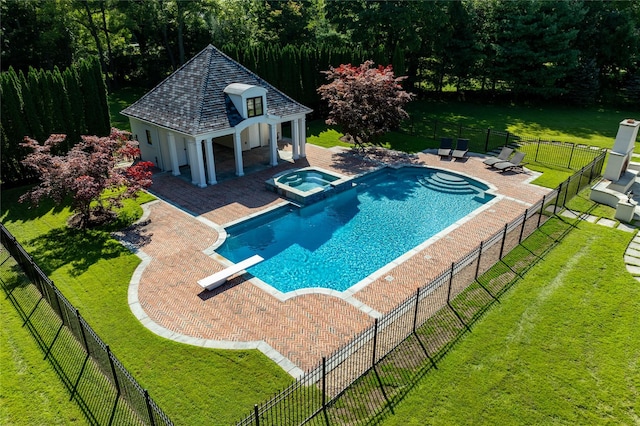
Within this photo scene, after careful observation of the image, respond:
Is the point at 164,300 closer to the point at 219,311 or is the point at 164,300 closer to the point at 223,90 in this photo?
the point at 219,311

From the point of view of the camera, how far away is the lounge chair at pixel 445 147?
1166 inches

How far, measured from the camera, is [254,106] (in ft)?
83.1

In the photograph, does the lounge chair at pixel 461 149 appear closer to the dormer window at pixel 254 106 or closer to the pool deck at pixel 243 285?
the pool deck at pixel 243 285

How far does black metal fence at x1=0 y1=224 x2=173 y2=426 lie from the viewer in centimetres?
1021

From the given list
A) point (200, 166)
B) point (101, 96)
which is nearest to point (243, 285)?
point (200, 166)

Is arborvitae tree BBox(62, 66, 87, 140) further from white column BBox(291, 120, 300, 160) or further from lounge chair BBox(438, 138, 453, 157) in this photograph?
lounge chair BBox(438, 138, 453, 157)

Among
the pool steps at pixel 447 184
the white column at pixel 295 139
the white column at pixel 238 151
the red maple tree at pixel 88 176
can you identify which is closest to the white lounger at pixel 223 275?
the red maple tree at pixel 88 176

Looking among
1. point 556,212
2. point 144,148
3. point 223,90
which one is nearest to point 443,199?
point 556,212

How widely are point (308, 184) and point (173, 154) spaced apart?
26.9ft

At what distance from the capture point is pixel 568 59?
42.8 metres

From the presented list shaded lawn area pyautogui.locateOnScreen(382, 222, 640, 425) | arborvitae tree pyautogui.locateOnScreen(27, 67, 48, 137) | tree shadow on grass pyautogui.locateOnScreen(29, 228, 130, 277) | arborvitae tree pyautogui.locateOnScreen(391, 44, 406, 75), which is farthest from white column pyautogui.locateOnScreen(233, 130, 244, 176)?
arborvitae tree pyautogui.locateOnScreen(391, 44, 406, 75)

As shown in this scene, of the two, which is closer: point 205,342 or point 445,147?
point 205,342

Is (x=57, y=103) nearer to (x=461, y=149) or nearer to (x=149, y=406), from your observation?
(x=149, y=406)

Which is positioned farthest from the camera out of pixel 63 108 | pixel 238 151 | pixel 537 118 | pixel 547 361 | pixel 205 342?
pixel 537 118
